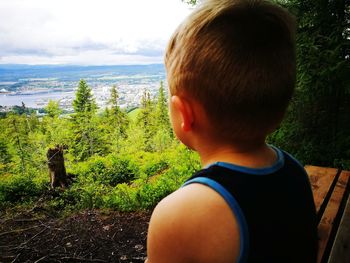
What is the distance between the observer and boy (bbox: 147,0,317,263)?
65 cm

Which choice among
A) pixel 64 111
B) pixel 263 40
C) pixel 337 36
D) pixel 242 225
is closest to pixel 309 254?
pixel 242 225

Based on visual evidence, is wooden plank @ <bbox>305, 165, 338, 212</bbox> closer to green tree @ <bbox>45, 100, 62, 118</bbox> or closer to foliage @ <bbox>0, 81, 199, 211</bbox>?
foliage @ <bbox>0, 81, 199, 211</bbox>

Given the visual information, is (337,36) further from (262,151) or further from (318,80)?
(262,151)

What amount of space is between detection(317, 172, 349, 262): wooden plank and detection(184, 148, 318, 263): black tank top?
1164mm

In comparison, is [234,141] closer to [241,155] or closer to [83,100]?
[241,155]

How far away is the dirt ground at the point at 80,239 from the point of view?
15.2 ft

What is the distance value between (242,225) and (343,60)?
12.4 feet

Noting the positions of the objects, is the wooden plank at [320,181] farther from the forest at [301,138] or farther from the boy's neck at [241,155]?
the boy's neck at [241,155]

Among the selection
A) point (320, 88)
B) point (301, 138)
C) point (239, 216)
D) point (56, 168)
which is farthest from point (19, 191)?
point (239, 216)

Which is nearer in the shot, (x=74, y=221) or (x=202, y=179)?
(x=202, y=179)

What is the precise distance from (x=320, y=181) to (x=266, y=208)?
89.3 inches

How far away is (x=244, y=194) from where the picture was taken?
661 millimetres

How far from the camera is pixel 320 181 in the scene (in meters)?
2.66

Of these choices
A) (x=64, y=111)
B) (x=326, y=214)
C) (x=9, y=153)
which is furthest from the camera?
(x=64, y=111)
